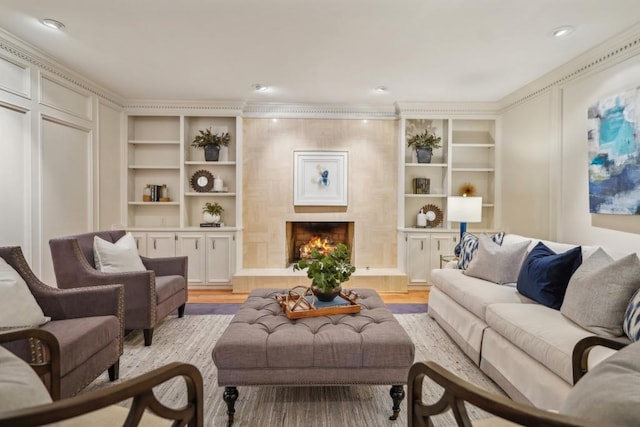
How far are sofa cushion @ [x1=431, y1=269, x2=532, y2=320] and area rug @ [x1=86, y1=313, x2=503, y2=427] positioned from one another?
1.32 feet

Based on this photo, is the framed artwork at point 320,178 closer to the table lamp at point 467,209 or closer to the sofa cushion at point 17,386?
the table lamp at point 467,209

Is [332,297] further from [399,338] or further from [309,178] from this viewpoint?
[309,178]

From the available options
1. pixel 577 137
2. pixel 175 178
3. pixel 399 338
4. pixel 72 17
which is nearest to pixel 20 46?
pixel 72 17

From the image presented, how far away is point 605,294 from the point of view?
1.78m

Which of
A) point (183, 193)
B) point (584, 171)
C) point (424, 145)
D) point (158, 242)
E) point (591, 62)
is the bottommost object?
point (158, 242)

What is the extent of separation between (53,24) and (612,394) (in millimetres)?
3732

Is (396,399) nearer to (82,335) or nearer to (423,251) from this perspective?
(82,335)

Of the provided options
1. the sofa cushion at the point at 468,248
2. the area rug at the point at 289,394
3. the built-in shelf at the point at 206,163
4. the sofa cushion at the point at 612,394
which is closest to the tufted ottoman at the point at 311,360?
the area rug at the point at 289,394

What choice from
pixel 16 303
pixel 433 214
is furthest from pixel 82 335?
pixel 433 214

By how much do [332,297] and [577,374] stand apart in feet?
4.51

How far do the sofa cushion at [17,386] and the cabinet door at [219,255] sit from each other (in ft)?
12.3

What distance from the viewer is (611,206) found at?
2754mm

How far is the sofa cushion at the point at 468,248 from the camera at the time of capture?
130 inches

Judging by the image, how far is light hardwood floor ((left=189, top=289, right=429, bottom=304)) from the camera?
163 inches
